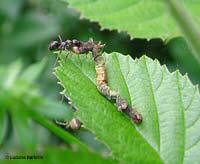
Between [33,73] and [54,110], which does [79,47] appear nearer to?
[33,73]

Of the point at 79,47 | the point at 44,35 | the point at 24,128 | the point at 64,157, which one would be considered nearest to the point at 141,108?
the point at 79,47

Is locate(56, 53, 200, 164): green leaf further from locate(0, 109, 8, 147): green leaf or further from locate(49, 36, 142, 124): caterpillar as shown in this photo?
locate(0, 109, 8, 147): green leaf

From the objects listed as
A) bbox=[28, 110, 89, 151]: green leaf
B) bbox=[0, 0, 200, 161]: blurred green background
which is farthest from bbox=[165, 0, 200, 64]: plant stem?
bbox=[0, 0, 200, 161]: blurred green background

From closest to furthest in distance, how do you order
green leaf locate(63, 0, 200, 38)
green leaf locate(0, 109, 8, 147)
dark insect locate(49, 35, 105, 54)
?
1. green leaf locate(0, 109, 8, 147)
2. dark insect locate(49, 35, 105, 54)
3. green leaf locate(63, 0, 200, 38)

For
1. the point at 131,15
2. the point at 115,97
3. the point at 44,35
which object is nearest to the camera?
the point at 115,97

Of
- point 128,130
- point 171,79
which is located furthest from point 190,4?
point 128,130

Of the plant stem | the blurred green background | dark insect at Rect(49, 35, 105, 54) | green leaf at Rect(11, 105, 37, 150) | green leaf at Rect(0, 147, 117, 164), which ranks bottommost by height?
green leaf at Rect(0, 147, 117, 164)
